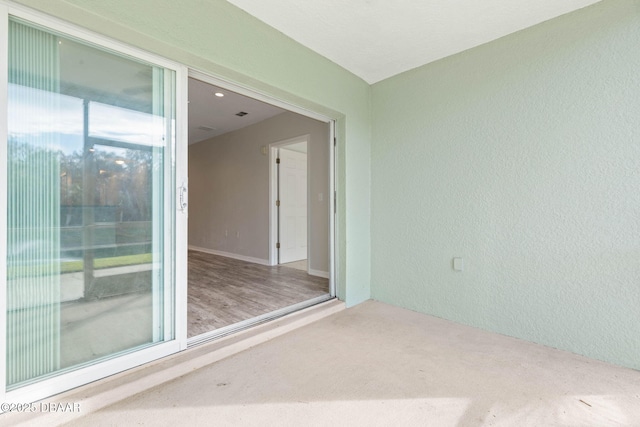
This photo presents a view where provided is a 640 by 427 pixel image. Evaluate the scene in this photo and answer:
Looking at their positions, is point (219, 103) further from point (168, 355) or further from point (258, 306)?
point (168, 355)

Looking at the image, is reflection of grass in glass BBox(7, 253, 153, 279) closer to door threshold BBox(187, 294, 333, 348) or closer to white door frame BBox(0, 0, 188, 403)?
white door frame BBox(0, 0, 188, 403)

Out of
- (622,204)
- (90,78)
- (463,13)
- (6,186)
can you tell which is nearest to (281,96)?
(90,78)

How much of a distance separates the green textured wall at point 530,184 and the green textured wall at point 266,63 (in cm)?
Result: 33

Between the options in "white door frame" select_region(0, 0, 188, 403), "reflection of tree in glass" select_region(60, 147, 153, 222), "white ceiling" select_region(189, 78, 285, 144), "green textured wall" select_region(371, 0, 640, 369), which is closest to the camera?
"white door frame" select_region(0, 0, 188, 403)

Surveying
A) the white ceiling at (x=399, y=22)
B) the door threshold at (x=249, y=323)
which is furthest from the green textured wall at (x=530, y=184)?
the door threshold at (x=249, y=323)

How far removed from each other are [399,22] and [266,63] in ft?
3.41

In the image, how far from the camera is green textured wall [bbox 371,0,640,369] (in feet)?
6.36

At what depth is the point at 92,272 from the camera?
165cm

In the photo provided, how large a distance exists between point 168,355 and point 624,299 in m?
2.98

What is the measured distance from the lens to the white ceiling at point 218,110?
3715 mm

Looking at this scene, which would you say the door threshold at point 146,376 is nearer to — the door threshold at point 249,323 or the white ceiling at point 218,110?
the door threshold at point 249,323

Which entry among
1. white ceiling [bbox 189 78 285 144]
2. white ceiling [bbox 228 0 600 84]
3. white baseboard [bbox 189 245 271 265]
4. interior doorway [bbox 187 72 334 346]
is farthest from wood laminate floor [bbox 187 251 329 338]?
white ceiling [bbox 228 0 600 84]

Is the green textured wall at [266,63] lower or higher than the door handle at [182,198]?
higher

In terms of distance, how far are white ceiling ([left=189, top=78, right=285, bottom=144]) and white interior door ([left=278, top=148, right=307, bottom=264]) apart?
770 millimetres
